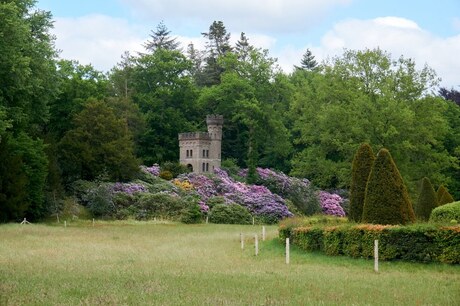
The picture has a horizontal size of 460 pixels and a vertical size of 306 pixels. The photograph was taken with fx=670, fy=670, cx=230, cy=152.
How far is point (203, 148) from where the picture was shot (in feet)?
241

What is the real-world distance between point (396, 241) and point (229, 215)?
36385 mm

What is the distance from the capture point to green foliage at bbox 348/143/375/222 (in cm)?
2975

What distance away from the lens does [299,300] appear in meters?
13.0

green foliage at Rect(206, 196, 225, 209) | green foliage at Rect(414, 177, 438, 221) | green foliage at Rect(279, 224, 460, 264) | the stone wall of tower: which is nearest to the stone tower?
the stone wall of tower

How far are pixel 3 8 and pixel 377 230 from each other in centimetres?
2425

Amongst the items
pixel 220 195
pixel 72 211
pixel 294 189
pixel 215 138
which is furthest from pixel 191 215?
pixel 215 138

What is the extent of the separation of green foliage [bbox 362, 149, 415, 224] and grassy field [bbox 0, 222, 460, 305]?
9.69 ft

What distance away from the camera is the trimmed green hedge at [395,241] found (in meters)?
20.7

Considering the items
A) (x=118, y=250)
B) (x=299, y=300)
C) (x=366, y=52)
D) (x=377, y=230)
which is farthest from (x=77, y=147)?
(x=299, y=300)

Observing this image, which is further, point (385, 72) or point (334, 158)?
point (334, 158)

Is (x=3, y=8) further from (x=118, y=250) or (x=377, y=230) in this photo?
(x=377, y=230)

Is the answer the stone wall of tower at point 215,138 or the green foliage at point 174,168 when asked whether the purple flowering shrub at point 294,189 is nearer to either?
the stone wall of tower at point 215,138

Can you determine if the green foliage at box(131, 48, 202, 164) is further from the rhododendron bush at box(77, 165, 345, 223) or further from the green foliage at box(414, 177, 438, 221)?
the green foliage at box(414, 177, 438, 221)

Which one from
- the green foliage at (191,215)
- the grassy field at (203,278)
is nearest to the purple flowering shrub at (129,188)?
the green foliage at (191,215)
